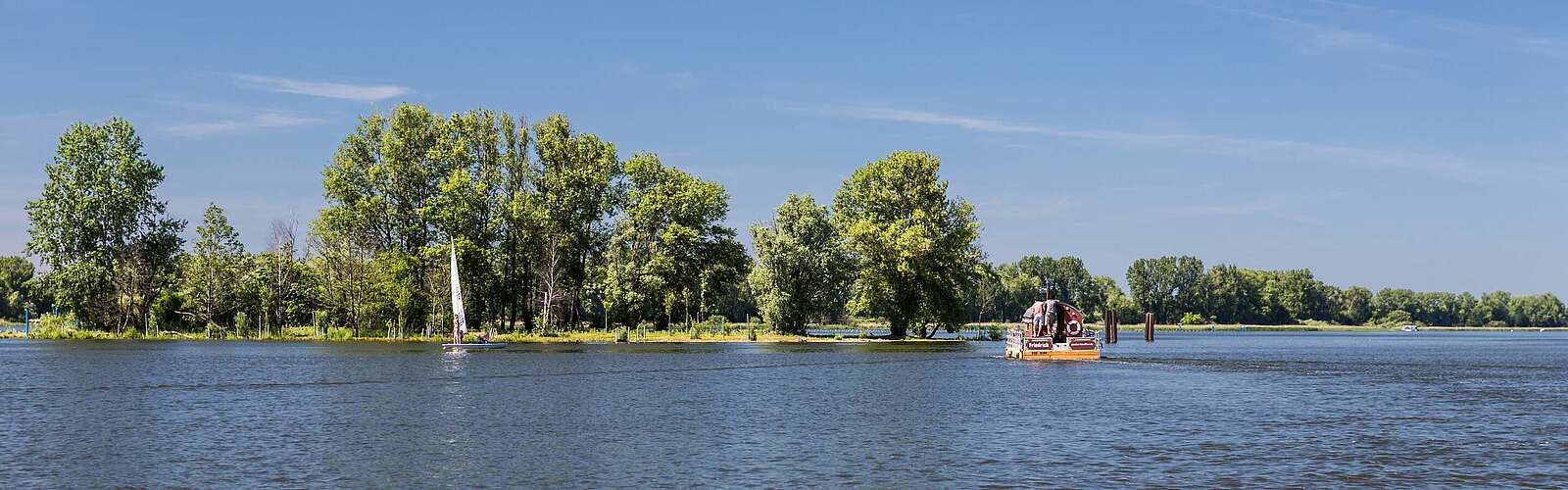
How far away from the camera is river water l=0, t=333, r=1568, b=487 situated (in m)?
32.7

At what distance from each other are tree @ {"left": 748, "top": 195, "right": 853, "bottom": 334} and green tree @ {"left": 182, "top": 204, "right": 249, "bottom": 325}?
5347 centimetres

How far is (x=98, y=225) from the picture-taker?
124875 millimetres

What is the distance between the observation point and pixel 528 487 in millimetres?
30500

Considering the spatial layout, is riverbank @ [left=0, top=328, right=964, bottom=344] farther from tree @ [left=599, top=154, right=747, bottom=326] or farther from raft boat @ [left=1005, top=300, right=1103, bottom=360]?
raft boat @ [left=1005, top=300, right=1103, bottom=360]

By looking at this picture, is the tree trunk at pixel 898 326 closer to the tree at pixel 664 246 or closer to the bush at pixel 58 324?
the tree at pixel 664 246

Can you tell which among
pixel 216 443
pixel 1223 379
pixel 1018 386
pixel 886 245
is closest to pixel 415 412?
pixel 216 443

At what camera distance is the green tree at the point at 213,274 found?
434 feet

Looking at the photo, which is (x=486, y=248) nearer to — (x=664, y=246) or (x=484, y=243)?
(x=484, y=243)

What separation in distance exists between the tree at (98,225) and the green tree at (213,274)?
13.5 ft

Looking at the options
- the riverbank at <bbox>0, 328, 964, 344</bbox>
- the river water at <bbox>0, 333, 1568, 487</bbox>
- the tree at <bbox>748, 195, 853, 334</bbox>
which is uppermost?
the tree at <bbox>748, 195, 853, 334</bbox>

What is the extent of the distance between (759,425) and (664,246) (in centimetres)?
8684

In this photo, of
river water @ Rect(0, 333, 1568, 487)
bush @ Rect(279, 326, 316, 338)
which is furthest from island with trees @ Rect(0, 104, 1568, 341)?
river water @ Rect(0, 333, 1568, 487)

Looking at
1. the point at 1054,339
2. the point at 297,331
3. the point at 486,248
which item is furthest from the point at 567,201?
the point at 1054,339

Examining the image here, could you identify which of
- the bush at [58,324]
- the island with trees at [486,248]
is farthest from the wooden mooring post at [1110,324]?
the bush at [58,324]
